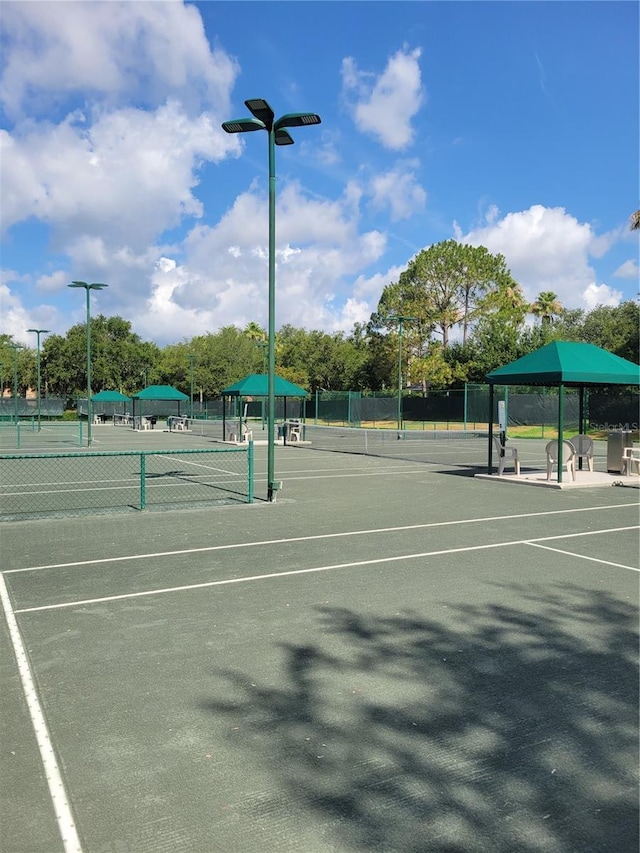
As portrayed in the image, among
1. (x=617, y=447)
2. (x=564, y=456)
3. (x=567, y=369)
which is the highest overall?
(x=567, y=369)

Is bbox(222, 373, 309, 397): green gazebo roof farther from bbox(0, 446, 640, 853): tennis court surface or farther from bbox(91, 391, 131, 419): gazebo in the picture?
bbox(91, 391, 131, 419): gazebo

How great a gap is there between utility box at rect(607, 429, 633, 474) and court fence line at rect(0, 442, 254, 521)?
954 cm

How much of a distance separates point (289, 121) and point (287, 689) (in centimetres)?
1054

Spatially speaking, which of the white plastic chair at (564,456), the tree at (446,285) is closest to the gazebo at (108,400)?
the tree at (446,285)

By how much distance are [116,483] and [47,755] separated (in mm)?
13119

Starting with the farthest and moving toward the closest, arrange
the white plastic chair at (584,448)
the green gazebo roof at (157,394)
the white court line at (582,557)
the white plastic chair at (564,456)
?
the green gazebo roof at (157,394) < the white plastic chair at (584,448) < the white plastic chair at (564,456) < the white court line at (582,557)

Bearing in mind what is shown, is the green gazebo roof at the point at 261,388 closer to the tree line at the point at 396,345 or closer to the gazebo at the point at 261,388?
the gazebo at the point at 261,388

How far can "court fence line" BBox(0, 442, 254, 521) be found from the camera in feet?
39.1

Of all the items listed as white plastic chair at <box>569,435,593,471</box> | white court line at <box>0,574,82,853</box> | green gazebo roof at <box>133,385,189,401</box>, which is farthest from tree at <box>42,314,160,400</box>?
white court line at <box>0,574,82,853</box>

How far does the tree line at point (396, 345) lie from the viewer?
198ft

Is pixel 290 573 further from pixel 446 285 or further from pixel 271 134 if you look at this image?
pixel 446 285

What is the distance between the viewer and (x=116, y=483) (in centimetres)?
1638

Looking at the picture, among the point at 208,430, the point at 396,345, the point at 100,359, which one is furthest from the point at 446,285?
the point at 100,359

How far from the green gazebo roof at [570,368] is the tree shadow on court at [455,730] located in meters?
10.3
